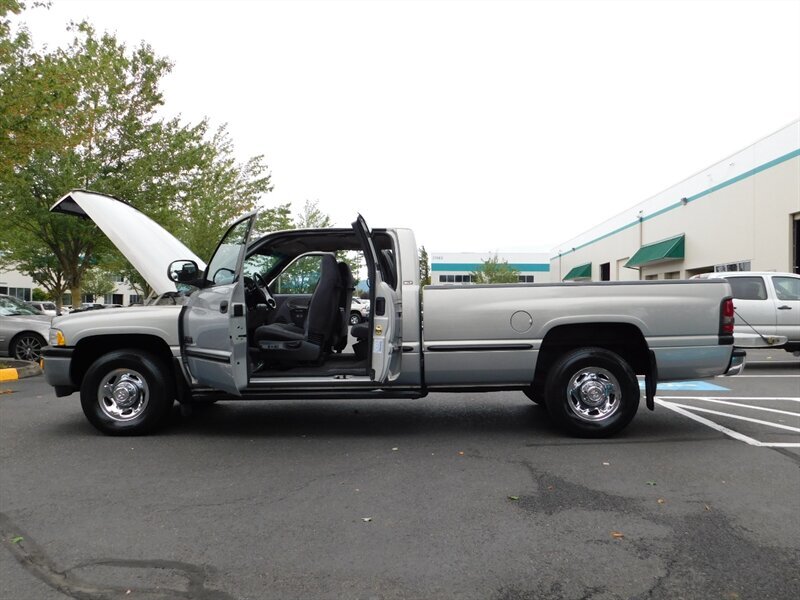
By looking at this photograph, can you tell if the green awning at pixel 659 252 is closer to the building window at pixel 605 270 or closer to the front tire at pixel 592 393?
the building window at pixel 605 270

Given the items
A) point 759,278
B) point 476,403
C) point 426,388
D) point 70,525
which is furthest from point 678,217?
point 70,525

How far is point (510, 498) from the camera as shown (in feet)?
13.5

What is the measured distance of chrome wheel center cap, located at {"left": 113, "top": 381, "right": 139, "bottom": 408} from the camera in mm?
5914

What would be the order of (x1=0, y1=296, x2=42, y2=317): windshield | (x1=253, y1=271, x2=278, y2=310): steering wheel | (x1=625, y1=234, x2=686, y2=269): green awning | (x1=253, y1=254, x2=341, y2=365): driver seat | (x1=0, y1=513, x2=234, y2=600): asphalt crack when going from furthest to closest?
(x1=625, y1=234, x2=686, y2=269): green awning < (x1=0, y1=296, x2=42, y2=317): windshield < (x1=253, y1=271, x2=278, y2=310): steering wheel < (x1=253, y1=254, x2=341, y2=365): driver seat < (x1=0, y1=513, x2=234, y2=600): asphalt crack

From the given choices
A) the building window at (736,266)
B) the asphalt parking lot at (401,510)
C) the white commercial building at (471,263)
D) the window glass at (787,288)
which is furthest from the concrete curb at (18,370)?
the white commercial building at (471,263)

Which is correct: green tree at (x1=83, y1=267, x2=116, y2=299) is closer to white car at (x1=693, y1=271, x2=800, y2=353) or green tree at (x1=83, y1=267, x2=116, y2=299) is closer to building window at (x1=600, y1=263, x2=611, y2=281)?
building window at (x1=600, y1=263, x2=611, y2=281)

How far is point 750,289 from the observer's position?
12.0 meters

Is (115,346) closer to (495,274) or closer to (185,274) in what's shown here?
(185,274)

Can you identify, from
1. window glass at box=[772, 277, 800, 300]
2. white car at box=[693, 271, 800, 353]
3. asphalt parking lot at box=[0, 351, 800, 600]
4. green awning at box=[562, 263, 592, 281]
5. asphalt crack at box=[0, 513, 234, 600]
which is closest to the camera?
asphalt crack at box=[0, 513, 234, 600]

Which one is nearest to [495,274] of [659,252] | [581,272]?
[581,272]

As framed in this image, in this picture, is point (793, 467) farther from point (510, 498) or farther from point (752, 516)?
point (510, 498)

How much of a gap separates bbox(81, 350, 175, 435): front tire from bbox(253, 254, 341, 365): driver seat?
39.5 inches

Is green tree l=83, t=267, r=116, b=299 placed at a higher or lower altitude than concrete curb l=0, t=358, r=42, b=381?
higher

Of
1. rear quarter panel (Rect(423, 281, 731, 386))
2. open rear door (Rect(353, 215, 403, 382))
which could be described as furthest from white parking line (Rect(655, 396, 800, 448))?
open rear door (Rect(353, 215, 403, 382))
